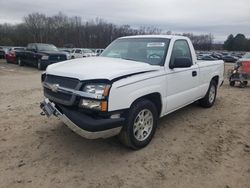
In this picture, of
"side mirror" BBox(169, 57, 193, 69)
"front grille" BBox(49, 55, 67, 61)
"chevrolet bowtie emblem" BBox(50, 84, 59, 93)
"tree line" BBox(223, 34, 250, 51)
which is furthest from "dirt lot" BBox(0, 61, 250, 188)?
"tree line" BBox(223, 34, 250, 51)

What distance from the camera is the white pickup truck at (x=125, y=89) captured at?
3.40 meters

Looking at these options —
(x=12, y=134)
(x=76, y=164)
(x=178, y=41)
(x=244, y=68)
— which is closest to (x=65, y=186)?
(x=76, y=164)

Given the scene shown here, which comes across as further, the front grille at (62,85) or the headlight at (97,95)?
the front grille at (62,85)

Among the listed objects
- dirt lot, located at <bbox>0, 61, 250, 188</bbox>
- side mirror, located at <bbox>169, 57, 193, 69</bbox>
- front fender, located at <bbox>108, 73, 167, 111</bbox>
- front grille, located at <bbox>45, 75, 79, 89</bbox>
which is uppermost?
side mirror, located at <bbox>169, 57, 193, 69</bbox>

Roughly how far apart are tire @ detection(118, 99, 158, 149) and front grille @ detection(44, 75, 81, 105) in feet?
2.82

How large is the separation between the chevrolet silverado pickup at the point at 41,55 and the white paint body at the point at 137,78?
12161 millimetres

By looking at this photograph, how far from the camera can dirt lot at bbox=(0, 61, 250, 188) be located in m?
3.25

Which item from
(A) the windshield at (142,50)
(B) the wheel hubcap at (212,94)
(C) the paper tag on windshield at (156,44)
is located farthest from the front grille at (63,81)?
(B) the wheel hubcap at (212,94)

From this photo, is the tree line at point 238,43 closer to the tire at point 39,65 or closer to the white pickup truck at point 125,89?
the tire at point 39,65

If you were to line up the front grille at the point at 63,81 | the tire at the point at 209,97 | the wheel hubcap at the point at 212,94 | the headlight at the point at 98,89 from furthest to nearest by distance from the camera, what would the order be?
the wheel hubcap at the point at 212,94
the tire at the point at 209,97
the front grille at the point at 63,81
the headlight at the point at 98,89

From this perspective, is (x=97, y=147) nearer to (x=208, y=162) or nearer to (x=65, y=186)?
(x=65, y=186)

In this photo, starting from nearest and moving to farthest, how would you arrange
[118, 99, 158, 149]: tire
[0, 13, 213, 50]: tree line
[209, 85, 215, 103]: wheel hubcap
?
[118, 99, 158, 149]: tire → [209, 85, 215, 103]: wheel hubcap → [0, 13, 213, 50]: tree line

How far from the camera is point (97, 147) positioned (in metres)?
A: 4.15

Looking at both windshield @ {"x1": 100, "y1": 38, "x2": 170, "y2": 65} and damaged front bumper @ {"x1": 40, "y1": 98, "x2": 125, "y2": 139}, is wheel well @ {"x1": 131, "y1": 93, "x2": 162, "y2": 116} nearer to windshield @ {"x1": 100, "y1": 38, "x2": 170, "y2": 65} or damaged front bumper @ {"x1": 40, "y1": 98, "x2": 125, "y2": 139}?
windshield @ {"x1": 100, "y1": 38, "x2": 170, "y2": 65}
